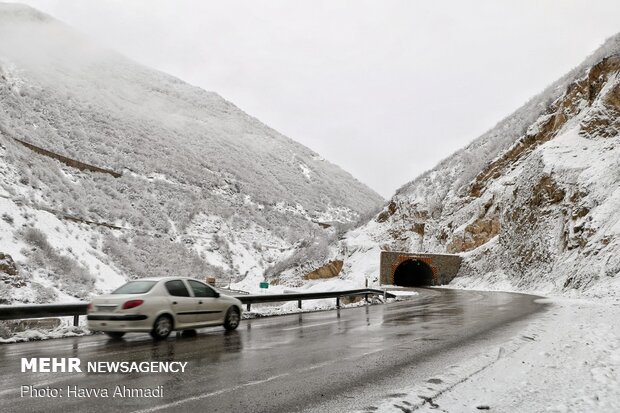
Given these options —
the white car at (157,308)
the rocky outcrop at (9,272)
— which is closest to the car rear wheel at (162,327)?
the white car at (157,308)

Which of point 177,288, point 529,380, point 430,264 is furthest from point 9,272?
point 430,264

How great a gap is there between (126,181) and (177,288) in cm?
5256

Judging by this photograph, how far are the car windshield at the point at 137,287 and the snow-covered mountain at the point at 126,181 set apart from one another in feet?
49.4

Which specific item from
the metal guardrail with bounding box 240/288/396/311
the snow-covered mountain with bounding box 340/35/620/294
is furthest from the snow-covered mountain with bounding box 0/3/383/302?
the snow-covered mountain with bounding box 340/35/620/294

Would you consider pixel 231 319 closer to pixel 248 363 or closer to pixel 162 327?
pixel 162 327

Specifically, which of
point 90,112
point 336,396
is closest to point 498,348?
point 336,396

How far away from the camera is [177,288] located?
1163 centimetres

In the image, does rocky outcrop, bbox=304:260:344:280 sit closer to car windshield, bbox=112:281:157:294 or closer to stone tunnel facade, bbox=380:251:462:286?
stone tunnel facade, bbox=380:251:462:286

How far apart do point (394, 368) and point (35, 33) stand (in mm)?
119472

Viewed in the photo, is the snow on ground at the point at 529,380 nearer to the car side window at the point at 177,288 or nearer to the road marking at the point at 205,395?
the road marking at the point at 205,395

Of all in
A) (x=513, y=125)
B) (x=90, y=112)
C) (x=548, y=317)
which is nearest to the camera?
(x=548, y=317)

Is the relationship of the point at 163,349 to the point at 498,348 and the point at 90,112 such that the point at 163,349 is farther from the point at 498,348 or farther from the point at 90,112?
the point at 90,112

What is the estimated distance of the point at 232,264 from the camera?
191ft

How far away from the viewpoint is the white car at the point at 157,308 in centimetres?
1050
